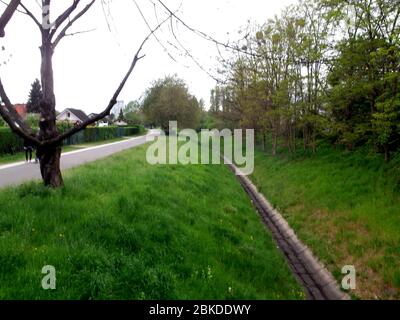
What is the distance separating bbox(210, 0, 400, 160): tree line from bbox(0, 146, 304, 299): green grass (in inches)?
126

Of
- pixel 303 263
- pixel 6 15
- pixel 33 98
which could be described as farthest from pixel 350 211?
pixel 33 98

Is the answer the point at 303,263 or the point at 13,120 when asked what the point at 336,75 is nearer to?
the point at 303,263

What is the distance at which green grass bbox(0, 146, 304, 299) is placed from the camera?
4.43 metres

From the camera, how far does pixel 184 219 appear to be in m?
7.89

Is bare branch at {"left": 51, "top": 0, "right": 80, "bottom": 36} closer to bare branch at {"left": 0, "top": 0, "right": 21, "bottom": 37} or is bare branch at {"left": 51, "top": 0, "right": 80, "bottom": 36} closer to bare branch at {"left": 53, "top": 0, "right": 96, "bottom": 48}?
bare branch at {"left": 53, "top": 0, "right": 96, "bottom": 48}

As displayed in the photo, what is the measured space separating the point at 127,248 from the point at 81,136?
3235 cm

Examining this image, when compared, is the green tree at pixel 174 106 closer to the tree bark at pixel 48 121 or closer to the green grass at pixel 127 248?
the green grass at pixel 127 248

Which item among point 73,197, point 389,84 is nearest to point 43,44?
point 73,197

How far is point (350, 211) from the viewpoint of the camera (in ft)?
31.4

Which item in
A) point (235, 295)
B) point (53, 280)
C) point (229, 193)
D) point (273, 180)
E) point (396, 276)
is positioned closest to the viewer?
point (53, 280)

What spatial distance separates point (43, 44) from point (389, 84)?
1066 cm

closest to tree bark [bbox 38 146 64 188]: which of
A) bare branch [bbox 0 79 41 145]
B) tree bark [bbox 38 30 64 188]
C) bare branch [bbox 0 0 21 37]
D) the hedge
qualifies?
tree bark [bbox 38 30 64 188]

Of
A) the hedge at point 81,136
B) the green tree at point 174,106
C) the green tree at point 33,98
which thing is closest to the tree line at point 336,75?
the hedge at point 81,136
